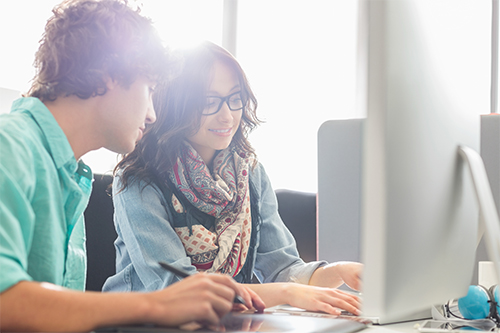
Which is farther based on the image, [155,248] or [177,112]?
[177,112]

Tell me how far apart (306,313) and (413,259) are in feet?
0.99

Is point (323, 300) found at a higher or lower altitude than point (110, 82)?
lower

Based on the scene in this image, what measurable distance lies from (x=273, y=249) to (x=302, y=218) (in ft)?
1.71

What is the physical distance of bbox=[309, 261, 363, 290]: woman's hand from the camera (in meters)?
0.93

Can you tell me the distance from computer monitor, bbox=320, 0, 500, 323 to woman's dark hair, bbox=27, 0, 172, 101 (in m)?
0.50

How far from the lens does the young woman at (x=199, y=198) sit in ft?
3.40

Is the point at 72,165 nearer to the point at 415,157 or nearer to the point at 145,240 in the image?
the point at 145,240

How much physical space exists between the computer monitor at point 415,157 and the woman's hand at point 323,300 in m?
0.19

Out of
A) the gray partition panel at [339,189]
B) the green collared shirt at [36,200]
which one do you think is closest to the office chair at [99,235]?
the green collared shirt at [36,200]

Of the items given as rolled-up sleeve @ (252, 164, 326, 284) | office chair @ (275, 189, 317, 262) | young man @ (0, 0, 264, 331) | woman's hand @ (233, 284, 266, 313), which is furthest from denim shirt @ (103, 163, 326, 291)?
office chair @ (275, 189, 317, 262)

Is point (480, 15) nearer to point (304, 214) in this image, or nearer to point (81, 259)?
point (81, 259)

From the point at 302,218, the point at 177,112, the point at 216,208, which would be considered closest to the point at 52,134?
the point at 177,112

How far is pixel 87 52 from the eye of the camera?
32.1 inches

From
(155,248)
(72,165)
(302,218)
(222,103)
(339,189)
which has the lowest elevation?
(302,218)
